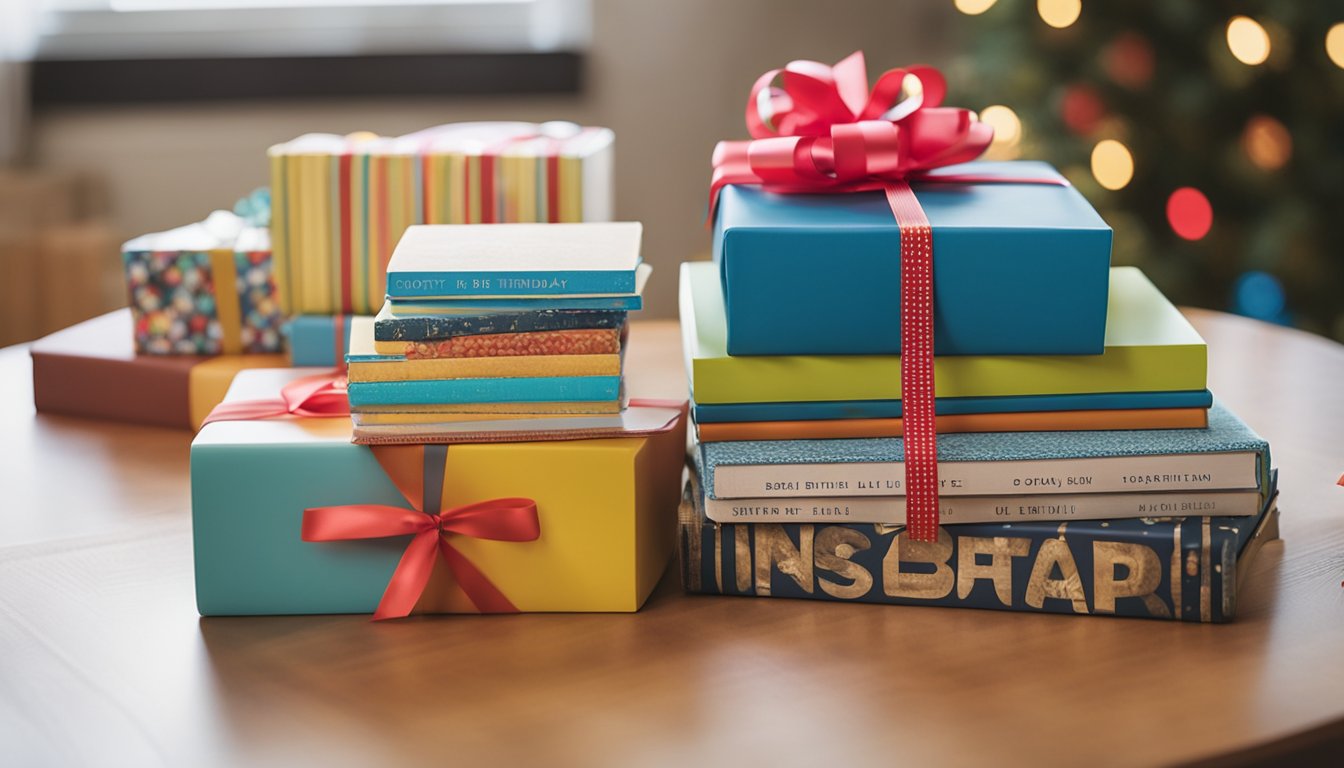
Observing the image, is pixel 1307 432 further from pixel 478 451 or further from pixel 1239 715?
pixel 478 451

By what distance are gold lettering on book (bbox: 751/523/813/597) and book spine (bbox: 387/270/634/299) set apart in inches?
7.1

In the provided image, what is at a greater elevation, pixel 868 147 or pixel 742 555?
pixel 868 147

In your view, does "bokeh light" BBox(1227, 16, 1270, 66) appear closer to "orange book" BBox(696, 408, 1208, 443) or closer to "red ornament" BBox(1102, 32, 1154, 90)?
"red ornament" BBox(1102, 32, 1154, 90)

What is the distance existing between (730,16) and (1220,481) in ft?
6.46

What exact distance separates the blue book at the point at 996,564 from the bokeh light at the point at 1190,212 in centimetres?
174

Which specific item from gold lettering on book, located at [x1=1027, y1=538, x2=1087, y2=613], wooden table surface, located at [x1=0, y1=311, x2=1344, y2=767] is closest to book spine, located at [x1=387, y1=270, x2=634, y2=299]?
wooden table surface, located at [x1=0, y1=311, x2=1344, y2=767]

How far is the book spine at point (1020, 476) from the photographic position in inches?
32.0

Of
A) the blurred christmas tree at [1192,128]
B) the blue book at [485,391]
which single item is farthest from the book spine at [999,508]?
the blurred christmas tree at [1192,128]

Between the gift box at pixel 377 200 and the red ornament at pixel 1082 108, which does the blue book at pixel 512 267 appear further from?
the red ornament at pixel 1082 108

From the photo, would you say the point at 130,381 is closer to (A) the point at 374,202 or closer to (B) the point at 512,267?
(A) the point at 374,202

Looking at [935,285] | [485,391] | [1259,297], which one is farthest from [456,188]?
[1259,297]

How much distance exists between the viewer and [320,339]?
122 centimetres

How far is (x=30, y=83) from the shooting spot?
2457 millimetres

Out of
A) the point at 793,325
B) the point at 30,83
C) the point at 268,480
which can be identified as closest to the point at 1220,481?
the point at 793,325
